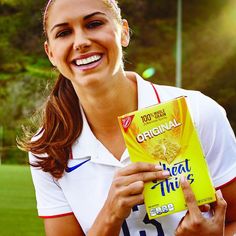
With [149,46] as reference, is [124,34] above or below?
below

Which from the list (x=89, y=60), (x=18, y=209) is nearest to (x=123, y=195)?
(x=89, y=60)

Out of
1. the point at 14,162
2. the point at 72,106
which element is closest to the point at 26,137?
the point at 72,106

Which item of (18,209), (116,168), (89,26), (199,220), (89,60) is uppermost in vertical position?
(18,209)

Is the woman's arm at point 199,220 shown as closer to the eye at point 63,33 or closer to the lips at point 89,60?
the lips at point 89,60

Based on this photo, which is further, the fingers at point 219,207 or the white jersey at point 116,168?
the white jersey at point 116,168

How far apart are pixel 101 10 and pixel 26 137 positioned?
1.91ft

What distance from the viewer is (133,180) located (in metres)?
1.98

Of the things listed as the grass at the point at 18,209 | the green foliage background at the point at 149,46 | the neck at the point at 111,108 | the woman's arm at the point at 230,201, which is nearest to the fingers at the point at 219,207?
the woman's arm at the point at 230,201

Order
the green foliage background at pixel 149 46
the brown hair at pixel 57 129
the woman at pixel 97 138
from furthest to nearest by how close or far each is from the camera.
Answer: the green foliage background at pixel 149 46
the brown hair at pixel 57 129
the woman at pixel 97 138

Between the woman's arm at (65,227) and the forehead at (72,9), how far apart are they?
27.5 inches

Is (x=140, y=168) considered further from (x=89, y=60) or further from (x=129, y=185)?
(x=89, y=60)

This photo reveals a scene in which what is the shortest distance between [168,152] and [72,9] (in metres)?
0.55

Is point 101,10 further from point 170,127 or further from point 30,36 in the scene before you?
point 30,36

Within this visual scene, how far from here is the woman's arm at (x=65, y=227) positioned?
2490mm
